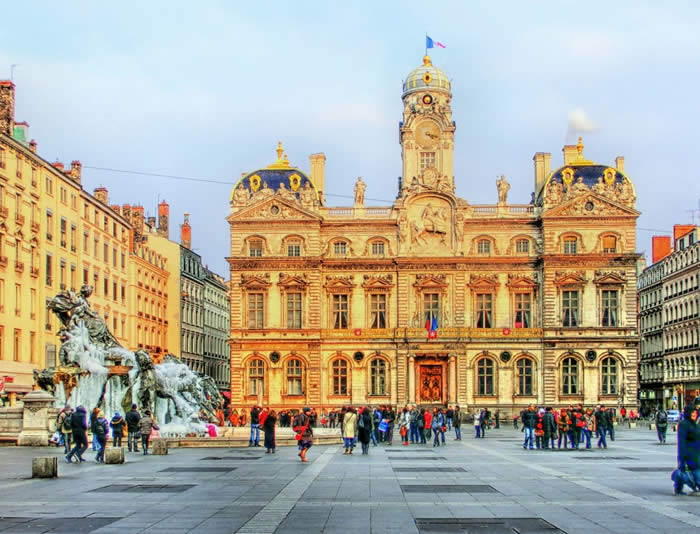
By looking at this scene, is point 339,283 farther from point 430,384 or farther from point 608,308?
point 608,308

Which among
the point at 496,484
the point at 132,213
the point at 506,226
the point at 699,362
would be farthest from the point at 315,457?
the point at 699,362

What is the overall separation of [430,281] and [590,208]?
530 inches

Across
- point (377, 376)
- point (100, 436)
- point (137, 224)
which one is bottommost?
point (100, 436)

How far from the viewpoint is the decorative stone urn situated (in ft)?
132

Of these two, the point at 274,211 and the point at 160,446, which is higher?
the point at 274,211

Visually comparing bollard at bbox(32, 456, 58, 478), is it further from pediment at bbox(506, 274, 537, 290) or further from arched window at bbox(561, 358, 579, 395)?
arched window at bbox(561, 358, 579, 395)

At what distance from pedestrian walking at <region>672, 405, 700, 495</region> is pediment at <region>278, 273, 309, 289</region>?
60613mm

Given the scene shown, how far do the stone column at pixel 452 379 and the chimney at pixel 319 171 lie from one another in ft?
55.0

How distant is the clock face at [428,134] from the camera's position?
84.9 m

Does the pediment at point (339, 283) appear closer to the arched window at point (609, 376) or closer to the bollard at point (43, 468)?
the arched window at point (609, 376)

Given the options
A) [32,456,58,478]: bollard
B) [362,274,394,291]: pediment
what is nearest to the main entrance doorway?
[362,274,394,291]: pediment

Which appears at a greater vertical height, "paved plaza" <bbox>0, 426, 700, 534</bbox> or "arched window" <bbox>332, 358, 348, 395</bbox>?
"arched window" <bbox>332, 358, 348, 395</bbox>

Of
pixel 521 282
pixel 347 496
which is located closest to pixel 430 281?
pixel 521 282

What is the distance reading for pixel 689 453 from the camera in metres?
22.3
